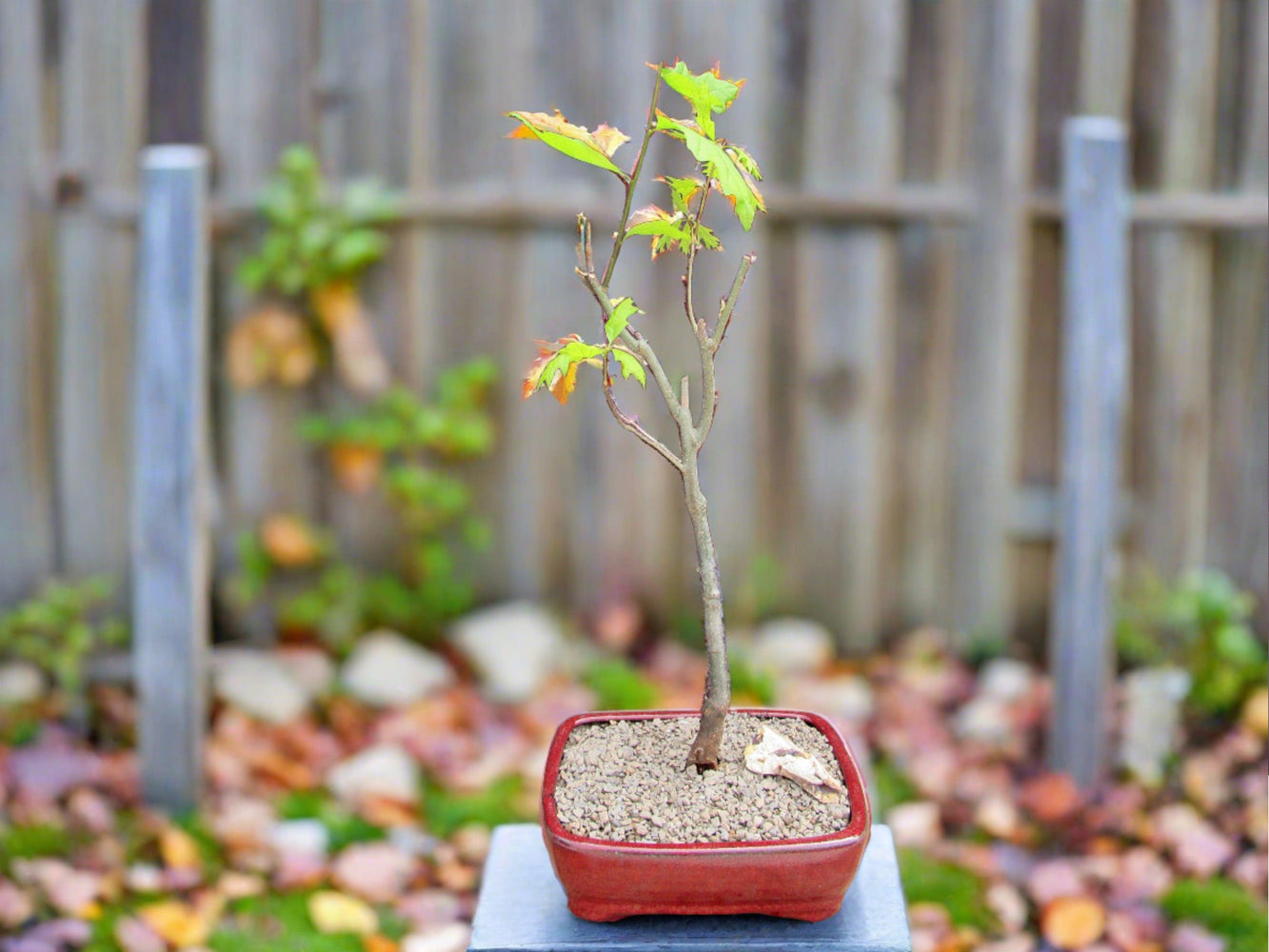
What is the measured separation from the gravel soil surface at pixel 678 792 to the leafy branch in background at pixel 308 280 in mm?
1973

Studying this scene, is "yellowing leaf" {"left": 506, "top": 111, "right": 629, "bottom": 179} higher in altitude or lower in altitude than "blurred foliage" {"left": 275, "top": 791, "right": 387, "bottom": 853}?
higher

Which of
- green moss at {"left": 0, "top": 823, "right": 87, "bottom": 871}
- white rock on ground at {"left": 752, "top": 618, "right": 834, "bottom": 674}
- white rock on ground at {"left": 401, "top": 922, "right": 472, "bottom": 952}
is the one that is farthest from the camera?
white rock on ground at {"left": 752, "top": 618, "right": 834, "bottom": 674}

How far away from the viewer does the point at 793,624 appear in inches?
158

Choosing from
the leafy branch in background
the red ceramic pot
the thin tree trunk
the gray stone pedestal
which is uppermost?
the leafy branch in background

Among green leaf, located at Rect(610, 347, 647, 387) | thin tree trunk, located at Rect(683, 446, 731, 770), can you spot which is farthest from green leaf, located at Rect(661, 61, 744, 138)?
thin tree trunk, located at Rect(683, 446, 731, 770)

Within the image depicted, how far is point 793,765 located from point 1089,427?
165 centimetres

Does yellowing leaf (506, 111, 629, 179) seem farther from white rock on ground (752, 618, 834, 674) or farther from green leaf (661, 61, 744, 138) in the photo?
white rock on ground (752, 618, 834, 674)

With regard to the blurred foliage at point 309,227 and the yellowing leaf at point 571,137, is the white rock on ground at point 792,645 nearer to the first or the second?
the blurred foliage at point 309,227

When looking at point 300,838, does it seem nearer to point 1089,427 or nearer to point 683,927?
point 683,927

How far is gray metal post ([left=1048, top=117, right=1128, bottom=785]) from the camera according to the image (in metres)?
3.25

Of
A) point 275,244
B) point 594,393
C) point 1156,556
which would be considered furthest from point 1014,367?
point 275,244

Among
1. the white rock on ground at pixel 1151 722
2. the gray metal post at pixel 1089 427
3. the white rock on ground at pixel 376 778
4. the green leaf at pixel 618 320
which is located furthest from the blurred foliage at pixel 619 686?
the green leaf at pixel 618 320

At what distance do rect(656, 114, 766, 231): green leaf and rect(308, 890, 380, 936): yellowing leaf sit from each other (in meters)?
1.72

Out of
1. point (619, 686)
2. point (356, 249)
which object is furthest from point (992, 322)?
point (356, 249)
